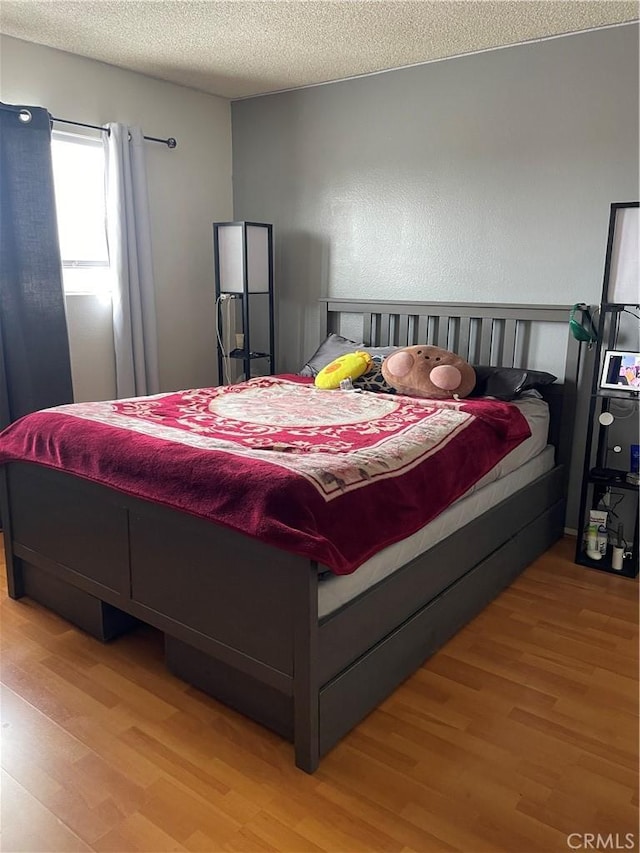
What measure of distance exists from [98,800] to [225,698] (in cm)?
47

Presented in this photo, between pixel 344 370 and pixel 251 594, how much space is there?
1.74 metres

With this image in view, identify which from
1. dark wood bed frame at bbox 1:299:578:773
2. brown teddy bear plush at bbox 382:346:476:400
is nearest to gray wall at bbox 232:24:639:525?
brown teddy bear plush at bbox 382:346:476:400

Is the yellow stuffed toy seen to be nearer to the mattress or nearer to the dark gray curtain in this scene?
the mattress

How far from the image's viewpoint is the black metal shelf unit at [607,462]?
2785mm

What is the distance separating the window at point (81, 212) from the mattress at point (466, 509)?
2.45 m

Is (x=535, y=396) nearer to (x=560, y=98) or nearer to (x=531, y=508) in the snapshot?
(x=531, y=508)

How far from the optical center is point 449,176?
351 cm

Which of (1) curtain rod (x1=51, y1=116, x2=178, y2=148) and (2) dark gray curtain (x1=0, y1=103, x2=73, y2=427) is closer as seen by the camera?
(2) dark gray curtain (x1=0, y1=103, x2=73, y2=427)

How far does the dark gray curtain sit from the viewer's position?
3.21 meters

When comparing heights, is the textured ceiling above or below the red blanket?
above

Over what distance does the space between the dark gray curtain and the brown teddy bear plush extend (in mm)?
1748

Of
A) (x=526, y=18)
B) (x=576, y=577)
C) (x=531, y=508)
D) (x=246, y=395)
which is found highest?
(x=526, y=18)

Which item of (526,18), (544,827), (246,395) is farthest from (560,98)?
(544,827)

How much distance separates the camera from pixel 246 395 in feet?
10.5
